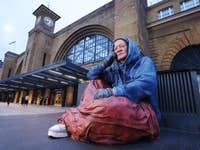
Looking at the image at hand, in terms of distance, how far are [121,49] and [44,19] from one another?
77.7ft

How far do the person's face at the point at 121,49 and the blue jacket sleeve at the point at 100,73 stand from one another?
390 millimetres

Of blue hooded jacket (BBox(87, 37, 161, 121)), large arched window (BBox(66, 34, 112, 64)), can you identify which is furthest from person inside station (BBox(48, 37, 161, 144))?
large arched window (BBox(66, 34, 112, 64))

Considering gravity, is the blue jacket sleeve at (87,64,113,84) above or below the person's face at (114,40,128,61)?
below

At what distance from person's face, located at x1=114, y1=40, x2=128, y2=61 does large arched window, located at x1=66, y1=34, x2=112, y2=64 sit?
11.5 metres

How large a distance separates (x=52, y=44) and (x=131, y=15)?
15.0 metres

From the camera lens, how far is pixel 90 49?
16.8 metres

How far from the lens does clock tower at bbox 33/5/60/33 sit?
21772 millimetres

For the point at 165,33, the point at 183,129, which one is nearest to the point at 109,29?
the point at 165,33

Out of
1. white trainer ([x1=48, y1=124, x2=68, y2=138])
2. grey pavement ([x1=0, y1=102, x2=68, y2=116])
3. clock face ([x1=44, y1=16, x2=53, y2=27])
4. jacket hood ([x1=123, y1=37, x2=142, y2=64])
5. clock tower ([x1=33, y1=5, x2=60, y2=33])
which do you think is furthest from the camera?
clock face ([x1=44, y1=16, x2=53, y2=27])

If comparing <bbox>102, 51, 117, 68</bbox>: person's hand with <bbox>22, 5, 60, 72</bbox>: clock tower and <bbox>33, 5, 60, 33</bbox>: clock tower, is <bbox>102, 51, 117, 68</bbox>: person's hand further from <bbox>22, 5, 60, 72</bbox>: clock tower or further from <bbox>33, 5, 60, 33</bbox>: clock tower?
<bbox>33, 5, 60, 33</bbox>: clock tower

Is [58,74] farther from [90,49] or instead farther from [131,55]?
[131,55]

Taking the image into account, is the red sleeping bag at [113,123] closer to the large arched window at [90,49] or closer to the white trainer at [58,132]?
the white trainer at [58,132]

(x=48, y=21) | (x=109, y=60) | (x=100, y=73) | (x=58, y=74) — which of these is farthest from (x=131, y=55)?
(x=48, y=21)

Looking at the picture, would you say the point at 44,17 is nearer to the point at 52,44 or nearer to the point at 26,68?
the point at 52,44
